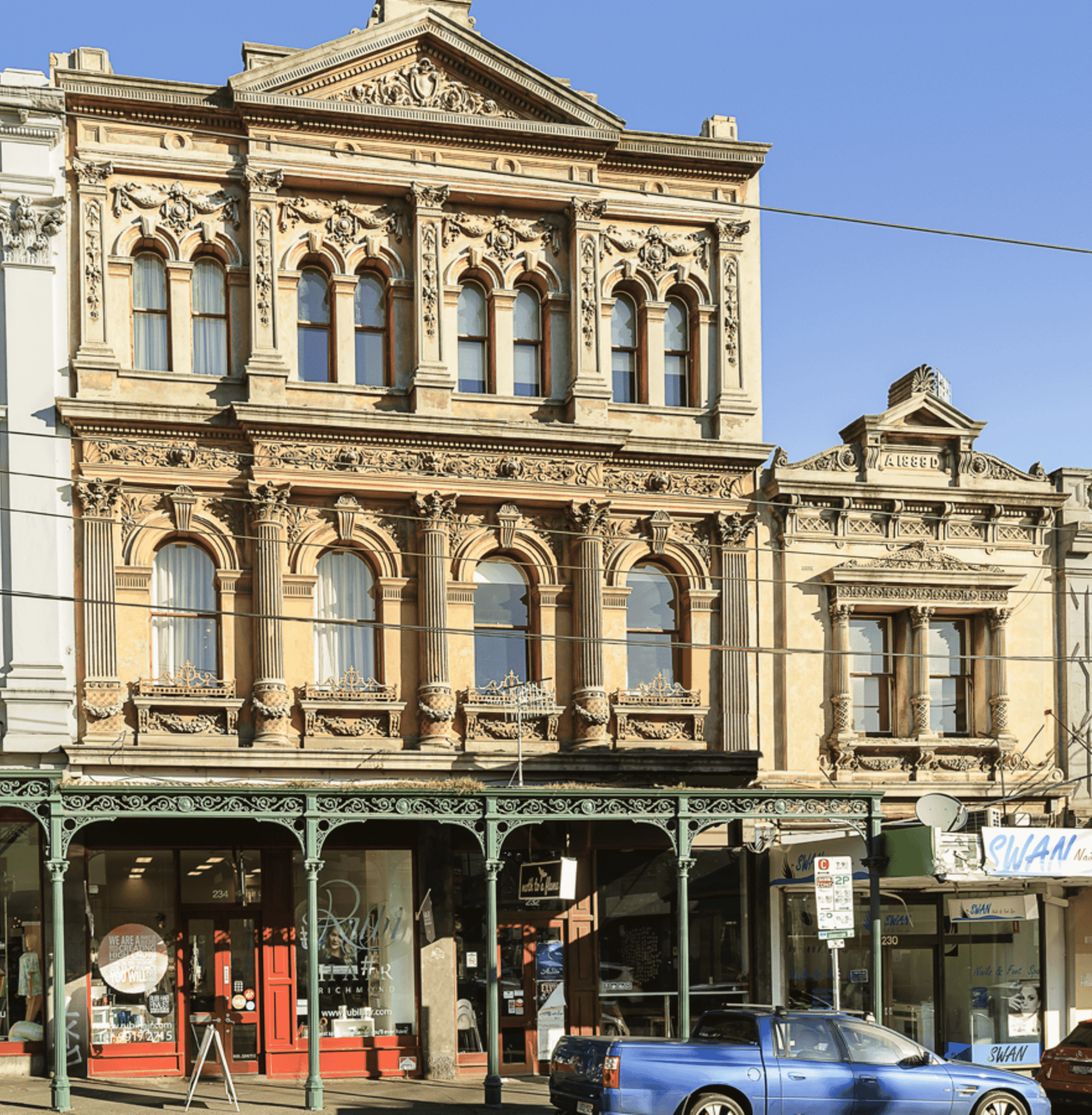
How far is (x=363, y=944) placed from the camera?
23.6m

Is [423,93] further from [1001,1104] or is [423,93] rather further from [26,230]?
[1001,1104]

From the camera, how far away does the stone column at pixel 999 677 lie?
26.4 m

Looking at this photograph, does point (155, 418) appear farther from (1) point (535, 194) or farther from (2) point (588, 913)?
(2) point (588, 913)

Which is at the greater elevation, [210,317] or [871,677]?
[210,317]

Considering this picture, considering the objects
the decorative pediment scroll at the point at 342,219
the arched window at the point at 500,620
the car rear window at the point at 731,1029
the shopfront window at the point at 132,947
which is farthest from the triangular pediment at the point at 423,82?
the car rear window at the point at 731,1029

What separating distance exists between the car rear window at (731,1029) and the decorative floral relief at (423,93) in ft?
47.5

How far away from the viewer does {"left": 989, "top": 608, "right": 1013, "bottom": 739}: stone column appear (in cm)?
2638

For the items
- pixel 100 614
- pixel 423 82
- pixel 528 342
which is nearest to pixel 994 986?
pixel 528 342

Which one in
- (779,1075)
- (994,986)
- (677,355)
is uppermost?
(677,355)

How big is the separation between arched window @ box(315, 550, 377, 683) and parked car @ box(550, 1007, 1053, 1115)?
7.99 meters

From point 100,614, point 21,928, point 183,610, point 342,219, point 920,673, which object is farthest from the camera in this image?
point 920,673

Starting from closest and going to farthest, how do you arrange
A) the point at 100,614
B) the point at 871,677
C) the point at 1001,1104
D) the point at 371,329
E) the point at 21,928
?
1. the point at 1001,1104
2. the point at 21,928
3. the point at 100,614
4. the point at 371,329
5. the point at 871,677

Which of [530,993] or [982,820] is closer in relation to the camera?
[982,820]

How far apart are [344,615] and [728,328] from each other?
7.87 m
